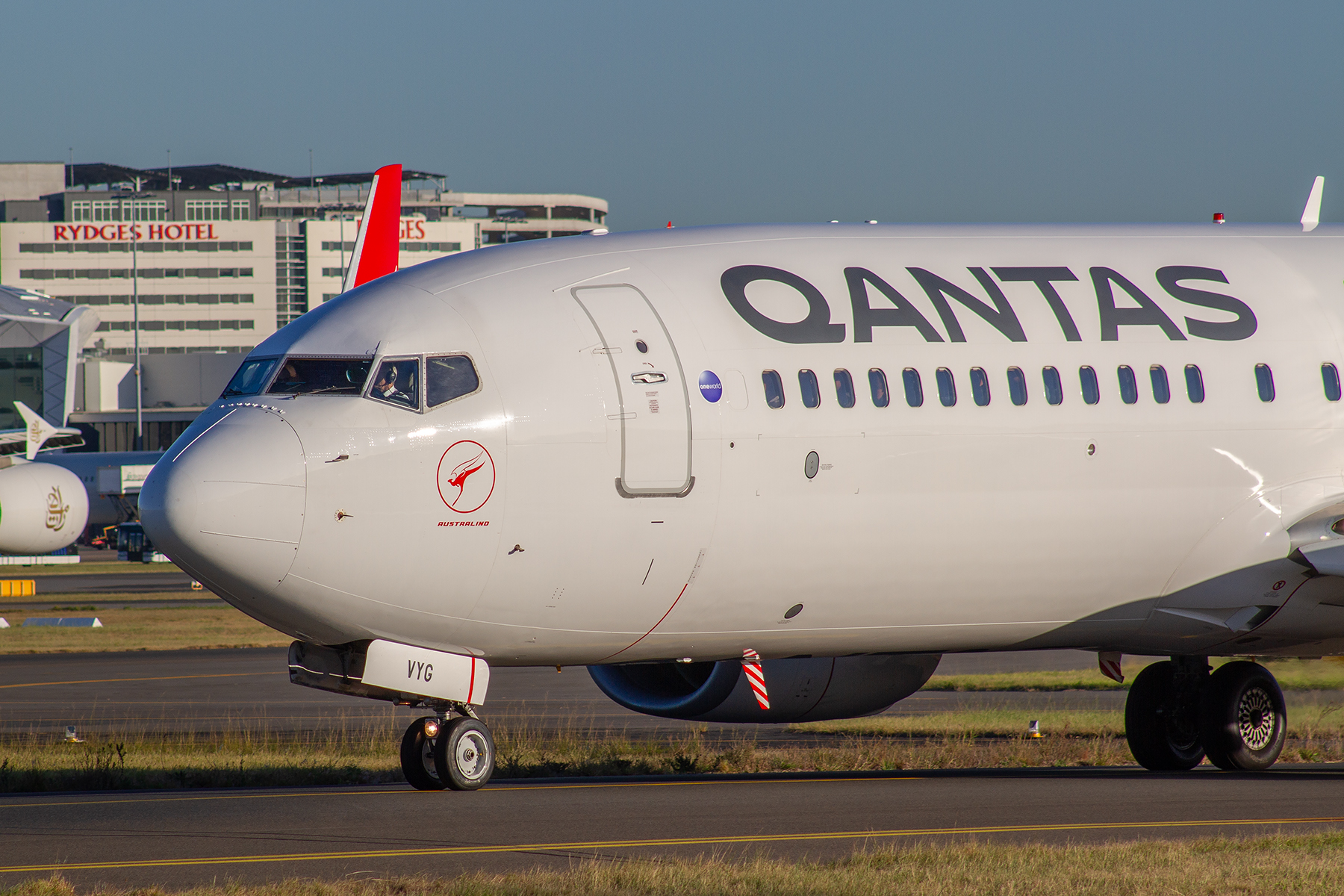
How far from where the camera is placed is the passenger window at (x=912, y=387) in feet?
54.2

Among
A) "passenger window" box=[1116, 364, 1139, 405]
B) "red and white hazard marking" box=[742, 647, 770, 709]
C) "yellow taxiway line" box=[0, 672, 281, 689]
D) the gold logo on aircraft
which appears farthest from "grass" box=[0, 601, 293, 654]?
the gold logo on aircraft

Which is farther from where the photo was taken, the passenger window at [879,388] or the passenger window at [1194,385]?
the passenger window at [1194,385]

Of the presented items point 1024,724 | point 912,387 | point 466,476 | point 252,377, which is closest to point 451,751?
point 466,476

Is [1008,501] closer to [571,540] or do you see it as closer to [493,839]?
[571,540]

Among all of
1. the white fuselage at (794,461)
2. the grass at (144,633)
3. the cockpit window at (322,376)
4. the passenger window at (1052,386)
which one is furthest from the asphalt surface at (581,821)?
the grass at (144,633)

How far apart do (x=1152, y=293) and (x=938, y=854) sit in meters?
8.11

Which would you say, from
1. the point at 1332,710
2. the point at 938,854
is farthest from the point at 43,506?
the point at 938,854

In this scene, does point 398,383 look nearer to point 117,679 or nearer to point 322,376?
point 322,376

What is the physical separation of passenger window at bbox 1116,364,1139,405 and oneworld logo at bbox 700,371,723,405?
14.7 feet

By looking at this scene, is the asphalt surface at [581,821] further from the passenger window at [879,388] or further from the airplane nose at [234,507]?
the passenger window at [879,388]

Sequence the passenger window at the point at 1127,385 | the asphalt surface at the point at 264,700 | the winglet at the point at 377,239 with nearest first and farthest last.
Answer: the passenger window at the point at 1127,385 < the asphalt surface at the point at 264,700 < the winglet at the point at 377,239

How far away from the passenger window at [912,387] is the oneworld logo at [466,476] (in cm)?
435

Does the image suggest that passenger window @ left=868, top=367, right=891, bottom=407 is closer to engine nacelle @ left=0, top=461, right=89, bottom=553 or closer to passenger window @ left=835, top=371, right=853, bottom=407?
passenger window @ left=835, top=371, right=853, bottom=407

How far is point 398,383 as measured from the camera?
14.9 m
